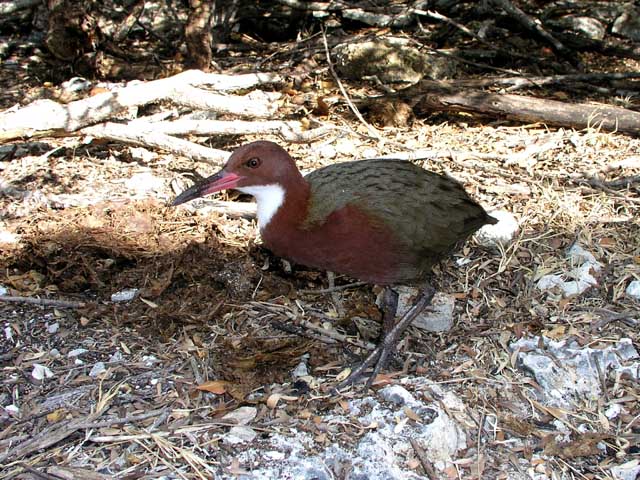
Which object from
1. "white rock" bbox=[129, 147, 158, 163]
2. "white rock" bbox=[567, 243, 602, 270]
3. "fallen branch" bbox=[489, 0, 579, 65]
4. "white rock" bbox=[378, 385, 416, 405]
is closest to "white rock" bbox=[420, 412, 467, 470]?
"white rock" bbox=[378, 385, 416, 405]

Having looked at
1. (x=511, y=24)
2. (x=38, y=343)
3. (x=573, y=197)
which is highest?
(x=511, y=24)

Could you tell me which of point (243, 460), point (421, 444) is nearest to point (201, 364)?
point (243, 460)

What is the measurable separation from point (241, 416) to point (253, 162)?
3.90ft

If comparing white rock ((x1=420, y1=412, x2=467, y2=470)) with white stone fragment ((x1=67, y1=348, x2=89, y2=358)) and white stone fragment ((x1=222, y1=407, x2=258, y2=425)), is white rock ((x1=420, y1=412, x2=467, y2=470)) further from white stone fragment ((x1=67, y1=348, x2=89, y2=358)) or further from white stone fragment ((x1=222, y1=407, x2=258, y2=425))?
white stone fragment ((x1=67, y1=348, x2=89, y2=358))

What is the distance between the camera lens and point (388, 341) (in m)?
3.64

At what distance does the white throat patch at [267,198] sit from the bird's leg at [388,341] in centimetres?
87

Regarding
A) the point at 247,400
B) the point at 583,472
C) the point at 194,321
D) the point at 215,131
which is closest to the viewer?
the point at 583,472

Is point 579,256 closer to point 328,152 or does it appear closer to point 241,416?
point 328,152

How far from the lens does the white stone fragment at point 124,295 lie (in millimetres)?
3920

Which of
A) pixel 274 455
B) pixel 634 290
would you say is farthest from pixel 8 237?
pixel 634 290

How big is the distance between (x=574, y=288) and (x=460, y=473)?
150 centimetres

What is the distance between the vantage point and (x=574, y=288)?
13.1 ft

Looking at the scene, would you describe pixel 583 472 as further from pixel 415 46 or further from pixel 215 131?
pixel 415 46

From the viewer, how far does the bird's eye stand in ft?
10.9
